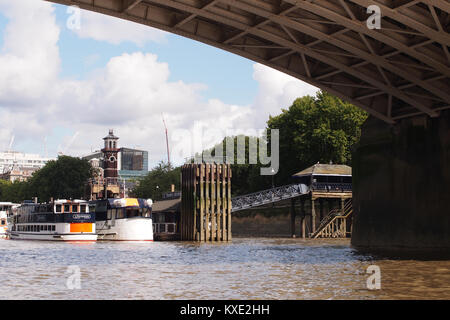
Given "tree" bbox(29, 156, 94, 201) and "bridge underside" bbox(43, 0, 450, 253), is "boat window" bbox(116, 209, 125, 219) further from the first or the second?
"tree" bbox(29, 156, 94, 201)

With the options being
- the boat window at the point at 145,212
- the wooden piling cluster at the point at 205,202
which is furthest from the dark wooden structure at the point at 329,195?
the boat window at the point at 145,212

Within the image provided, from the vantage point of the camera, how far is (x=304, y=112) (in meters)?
81.5

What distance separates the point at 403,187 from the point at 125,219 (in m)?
33.5

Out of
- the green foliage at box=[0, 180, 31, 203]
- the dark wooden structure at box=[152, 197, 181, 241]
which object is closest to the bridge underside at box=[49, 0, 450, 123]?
the dark wooden structure at box=[152, 197, 181, 241]

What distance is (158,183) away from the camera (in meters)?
115

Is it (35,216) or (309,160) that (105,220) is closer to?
(35,216)

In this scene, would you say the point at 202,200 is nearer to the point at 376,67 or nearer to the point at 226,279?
the point at 376,67

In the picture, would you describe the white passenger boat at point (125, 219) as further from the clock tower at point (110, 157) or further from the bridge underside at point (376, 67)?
the clock tower at point (110, 157)

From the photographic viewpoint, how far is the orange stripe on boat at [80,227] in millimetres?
63000

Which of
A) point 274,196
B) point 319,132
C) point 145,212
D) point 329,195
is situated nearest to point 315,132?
point 319,132

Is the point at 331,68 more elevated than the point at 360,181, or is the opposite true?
the point at 331,68
